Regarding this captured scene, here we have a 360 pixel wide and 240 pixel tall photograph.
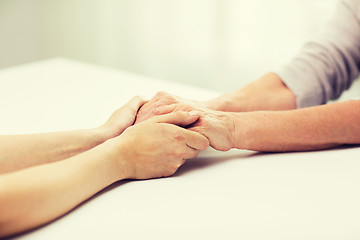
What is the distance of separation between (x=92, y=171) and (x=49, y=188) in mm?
104

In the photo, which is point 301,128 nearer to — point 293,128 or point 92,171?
→ point 293,128

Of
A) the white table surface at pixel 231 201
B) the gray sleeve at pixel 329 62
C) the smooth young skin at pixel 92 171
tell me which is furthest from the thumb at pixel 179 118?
the gray sleeve at pixel 329 62

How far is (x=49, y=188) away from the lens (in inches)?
25.0

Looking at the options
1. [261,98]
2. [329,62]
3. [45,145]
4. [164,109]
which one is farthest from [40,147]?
[329,62]

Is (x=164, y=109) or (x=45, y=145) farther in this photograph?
(x=164, y=109)

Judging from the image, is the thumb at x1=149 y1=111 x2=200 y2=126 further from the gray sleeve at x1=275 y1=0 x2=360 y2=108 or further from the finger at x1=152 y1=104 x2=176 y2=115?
the gray sleeve at x1=275 y1=0 x2=360 y2=108

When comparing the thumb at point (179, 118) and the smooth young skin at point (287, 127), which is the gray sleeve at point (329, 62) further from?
the thumb at point (179, 118)

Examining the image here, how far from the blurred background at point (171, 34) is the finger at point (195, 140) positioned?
4.35 feet

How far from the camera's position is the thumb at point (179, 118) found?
887 millimetres

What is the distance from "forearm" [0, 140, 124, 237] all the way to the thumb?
0.51 ft

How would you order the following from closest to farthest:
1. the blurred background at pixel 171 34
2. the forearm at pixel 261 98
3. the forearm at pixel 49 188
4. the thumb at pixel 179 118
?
the forearm at pixel 49 188 < the thumb at pixel 179 118 < the forearm at pixel 261 98 < the blurred background at pixel 171 34

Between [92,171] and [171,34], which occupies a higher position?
[171,34]

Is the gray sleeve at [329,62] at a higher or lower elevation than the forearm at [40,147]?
higher

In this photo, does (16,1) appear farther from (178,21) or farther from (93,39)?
(178,21)
